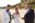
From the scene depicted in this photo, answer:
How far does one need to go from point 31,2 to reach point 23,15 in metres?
0.16

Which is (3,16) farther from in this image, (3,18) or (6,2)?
(6,2)

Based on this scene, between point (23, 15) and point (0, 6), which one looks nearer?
point (23, 15)

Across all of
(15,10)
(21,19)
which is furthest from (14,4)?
(21,19)

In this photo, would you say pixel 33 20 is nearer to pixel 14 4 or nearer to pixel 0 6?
pixel 14 4

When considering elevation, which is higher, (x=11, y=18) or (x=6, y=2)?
(x=6, y=2)

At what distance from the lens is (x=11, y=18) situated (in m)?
0.80

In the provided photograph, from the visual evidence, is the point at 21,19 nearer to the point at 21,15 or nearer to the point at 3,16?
the point at 21,15

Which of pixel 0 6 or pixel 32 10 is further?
pixel 0 6

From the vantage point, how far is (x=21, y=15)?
77 centimetres

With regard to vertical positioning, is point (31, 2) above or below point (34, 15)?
above

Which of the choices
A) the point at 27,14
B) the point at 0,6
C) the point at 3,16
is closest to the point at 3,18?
the point at 3,16

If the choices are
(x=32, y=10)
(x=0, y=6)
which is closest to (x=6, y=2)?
(x=0, y=6)

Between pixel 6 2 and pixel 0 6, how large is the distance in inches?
3.1

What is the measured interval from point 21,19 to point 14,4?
0.18 m
